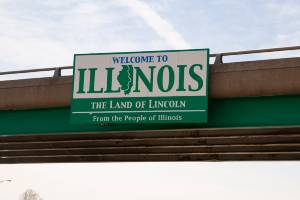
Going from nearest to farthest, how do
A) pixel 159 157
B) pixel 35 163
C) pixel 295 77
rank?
pixel 295 77 < pixel 159 157 < pixel 35 163

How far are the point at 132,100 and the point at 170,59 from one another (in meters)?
1.77

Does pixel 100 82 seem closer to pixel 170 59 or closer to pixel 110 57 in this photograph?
pixel 110 57

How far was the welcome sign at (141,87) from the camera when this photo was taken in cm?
2048

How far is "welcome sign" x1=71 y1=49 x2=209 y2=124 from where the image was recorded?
20.5 metres

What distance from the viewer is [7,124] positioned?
2450 cm

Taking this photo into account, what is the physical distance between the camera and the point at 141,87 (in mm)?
21234

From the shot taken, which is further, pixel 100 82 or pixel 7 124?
pixel 7 124

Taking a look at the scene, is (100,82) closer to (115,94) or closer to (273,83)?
(115,94)

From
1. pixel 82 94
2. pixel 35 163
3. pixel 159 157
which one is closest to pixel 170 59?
pixel 82 94

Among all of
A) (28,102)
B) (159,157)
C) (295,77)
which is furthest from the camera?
(159,157)

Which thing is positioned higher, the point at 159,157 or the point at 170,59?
the point at 170,59
